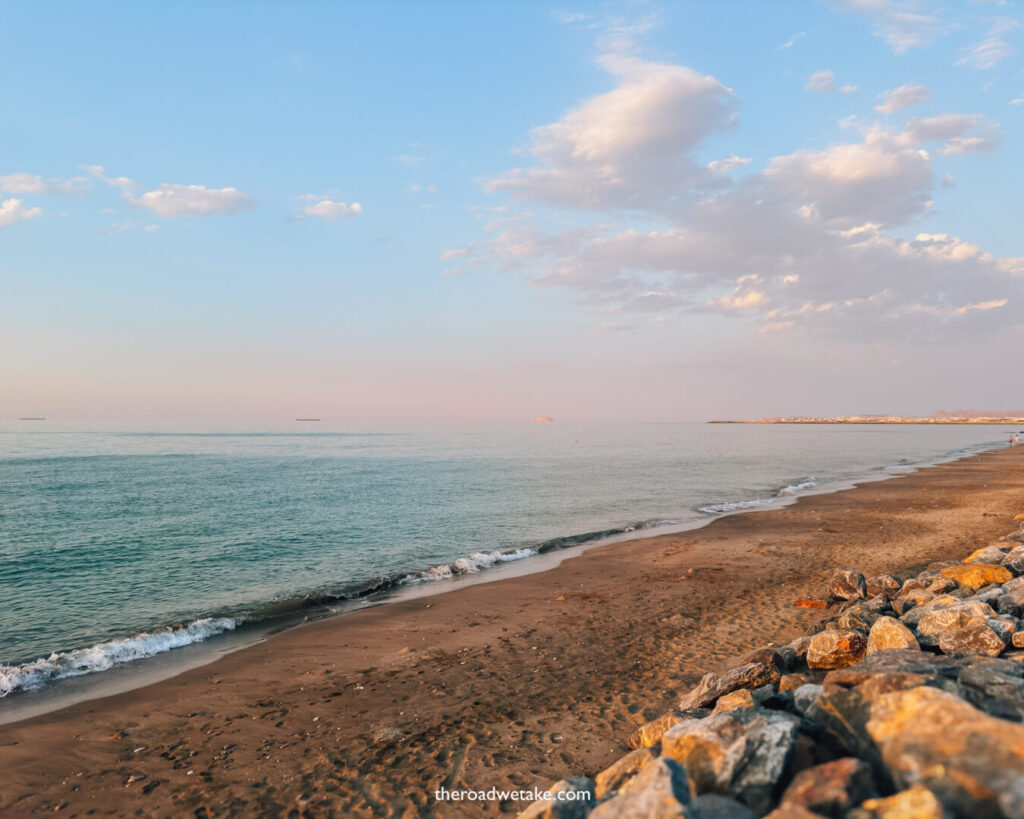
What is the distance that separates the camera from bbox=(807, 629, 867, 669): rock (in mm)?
7934

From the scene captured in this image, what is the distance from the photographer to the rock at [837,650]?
793 cm

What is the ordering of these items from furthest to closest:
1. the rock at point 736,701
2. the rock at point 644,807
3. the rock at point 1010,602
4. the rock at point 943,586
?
the rock at point 943,586
the rock at point 1010,602
the rock at point 736,701
the rock at point 644,807

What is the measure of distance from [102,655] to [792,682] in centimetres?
1423

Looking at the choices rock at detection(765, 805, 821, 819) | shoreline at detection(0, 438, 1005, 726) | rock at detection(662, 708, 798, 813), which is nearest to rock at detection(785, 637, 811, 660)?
rock at detection(662, 708, 798, 813)

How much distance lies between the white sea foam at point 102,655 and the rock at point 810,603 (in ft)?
48.8

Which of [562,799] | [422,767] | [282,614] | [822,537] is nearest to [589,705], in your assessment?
[422,767]

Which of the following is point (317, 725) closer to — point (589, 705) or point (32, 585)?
point (589, 705)

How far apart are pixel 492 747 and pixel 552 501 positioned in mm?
28716

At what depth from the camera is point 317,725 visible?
340 inches

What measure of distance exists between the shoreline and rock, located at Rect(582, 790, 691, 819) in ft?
36.0

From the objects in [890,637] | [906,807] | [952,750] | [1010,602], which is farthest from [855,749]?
[1010,602]

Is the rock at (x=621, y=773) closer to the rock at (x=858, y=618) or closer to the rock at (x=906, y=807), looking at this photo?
the rock at (x=906, y=807)

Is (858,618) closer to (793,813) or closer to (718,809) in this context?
(718,809)

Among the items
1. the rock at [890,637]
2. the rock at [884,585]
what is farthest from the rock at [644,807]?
the rock at [884,585]
